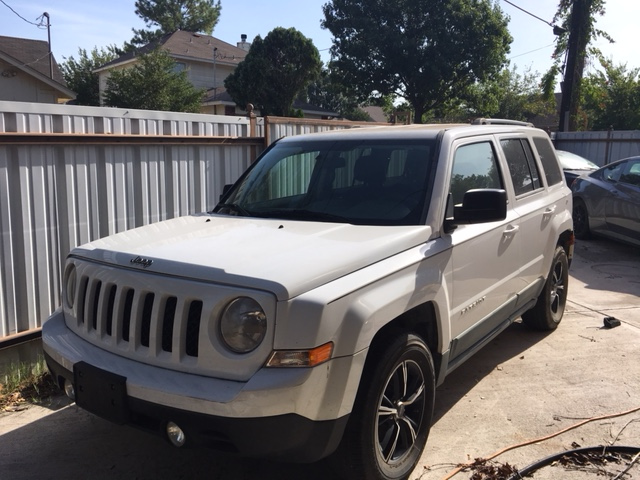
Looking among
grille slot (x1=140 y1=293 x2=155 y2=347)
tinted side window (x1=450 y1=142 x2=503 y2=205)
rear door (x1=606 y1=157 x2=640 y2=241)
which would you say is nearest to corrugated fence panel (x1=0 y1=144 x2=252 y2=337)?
grille slot (x1=140 y1=293 x2=155 y2=347)

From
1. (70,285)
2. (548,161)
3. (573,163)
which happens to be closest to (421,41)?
(573,163)

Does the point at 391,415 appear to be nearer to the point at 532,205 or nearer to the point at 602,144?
the point at 532,205

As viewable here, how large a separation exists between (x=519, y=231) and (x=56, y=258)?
382 cm

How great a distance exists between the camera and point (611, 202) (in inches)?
388

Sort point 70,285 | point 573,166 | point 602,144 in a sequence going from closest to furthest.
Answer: point 70,285 → point 573,166 → point 602,144

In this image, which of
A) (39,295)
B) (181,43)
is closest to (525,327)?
(39,295)

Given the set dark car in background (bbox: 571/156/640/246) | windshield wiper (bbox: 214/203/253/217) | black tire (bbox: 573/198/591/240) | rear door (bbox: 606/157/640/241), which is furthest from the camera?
black tire (bbox: 573/198/591/240)

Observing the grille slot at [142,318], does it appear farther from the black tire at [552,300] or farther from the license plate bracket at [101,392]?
the black tire at [552,300]

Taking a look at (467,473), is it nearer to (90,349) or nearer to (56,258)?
(90,349)

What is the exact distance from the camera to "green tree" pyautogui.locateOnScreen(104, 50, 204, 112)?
1049 inches

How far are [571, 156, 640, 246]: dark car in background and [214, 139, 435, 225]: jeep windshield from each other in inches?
261

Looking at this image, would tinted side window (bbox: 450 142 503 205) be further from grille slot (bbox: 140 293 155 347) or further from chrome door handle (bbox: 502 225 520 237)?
grille slot (bbox: 140 293 155 347)

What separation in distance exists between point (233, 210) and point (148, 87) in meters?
24.5

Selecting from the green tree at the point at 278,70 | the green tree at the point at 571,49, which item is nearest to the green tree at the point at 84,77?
the green tree at the point at 278,70
